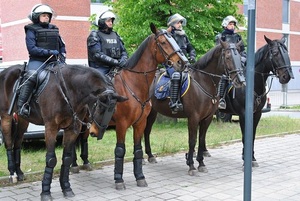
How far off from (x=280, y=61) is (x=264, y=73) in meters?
0.47

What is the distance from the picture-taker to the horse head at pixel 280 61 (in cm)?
770

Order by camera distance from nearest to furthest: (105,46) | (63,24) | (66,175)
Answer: (66,175) < (105,46) < (63,24)

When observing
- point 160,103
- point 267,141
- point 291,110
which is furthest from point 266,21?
point 160,103

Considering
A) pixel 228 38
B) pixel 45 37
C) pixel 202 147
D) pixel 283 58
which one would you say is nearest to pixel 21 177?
pixel 45 37

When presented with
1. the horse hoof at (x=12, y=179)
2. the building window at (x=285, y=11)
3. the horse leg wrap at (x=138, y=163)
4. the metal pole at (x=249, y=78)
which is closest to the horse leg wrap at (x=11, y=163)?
the horse hoof at (x=12, y=179)

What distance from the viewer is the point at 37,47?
20.6 feet

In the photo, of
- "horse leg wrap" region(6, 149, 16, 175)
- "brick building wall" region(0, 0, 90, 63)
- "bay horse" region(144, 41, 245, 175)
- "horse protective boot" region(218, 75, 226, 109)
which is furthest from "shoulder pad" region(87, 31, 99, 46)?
"brick building wall" region(0, 0, 90, 63)

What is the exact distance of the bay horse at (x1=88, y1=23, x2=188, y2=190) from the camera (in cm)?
645

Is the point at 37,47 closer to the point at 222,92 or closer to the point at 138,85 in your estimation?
the point at 138,85

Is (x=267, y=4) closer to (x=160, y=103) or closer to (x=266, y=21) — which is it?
(x=266, y=21)

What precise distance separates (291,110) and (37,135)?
53.9ft

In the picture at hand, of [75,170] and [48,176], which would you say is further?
[75,170]

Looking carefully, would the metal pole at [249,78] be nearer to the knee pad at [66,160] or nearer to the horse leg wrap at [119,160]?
the horse leg wrap at [119,160]

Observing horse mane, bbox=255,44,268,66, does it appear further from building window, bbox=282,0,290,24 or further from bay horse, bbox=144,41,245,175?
building window, bbox=282,0,290,24
